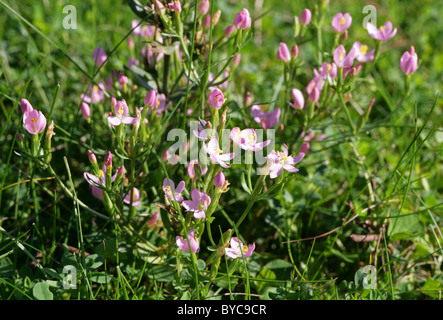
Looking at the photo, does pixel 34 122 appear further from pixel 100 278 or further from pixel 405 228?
pixel 405 228

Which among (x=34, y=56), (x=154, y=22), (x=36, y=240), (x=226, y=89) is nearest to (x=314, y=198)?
(x=226, y=89)

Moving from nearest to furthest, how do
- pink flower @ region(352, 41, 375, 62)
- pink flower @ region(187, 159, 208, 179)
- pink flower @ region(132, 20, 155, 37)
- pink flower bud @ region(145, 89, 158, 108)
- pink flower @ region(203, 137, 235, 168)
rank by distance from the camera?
pink flower @ region(203, 137, 235, 168) < pink flower @ region(187, 159, 208, 179) < pink flower bud @ region(145, 89, 158, 108) < pink flower @ region(352, 41, 375, 62) < pink flower @ region(132, 20, 155, 37)

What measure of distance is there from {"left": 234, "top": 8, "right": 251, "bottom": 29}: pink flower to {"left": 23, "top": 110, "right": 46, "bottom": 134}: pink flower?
0.73 meters

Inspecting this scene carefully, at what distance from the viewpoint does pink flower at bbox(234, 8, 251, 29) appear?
172 centimetres

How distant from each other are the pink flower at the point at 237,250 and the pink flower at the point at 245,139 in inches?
11.1

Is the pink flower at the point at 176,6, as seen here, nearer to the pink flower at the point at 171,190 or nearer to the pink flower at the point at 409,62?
the pink flower at the point at 171,190

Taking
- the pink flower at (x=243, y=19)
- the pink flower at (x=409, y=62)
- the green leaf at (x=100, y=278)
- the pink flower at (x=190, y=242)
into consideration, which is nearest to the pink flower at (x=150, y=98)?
the pink flower at (x=243, y=19)

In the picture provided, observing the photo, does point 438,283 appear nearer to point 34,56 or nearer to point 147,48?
point 147,48

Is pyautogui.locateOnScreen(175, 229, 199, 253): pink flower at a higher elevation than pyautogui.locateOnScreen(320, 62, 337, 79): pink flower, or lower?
lower

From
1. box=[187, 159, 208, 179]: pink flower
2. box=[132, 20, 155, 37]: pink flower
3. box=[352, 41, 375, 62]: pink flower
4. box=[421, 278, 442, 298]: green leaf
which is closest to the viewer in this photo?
box=[187, 159, 208, 179]: pink flower

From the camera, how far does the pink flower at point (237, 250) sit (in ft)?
4.96

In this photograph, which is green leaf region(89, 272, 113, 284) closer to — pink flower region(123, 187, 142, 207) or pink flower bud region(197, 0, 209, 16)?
pink flower region(123, 187, 142, 207)

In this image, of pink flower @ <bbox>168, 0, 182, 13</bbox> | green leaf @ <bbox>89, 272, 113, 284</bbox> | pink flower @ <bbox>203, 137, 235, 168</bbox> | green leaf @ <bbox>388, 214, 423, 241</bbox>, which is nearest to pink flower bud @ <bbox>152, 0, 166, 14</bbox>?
pink flower @ <bbox>168, 0, 182, 13</bbox>

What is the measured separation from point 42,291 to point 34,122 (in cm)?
51
